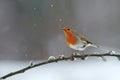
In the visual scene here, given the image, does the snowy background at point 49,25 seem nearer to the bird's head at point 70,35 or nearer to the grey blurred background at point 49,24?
the grey blurred background at point 49,24

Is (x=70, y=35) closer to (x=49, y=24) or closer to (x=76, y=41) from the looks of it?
(x=76, y=41)

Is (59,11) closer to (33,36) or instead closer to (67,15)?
(67,15)

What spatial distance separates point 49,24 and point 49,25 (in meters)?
0.06

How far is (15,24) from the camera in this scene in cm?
1108

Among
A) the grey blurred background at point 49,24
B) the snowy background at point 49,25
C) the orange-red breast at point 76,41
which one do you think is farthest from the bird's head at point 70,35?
the grey blurred background at point 49,24

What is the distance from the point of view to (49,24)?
1116 cm

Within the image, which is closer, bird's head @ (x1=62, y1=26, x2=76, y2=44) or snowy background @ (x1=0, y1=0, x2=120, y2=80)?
bird's head @ (x1=62, y1=26, x2=76, y2=44)

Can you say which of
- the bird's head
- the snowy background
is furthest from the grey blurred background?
the bird's head

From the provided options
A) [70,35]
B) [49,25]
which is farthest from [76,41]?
[49,25]

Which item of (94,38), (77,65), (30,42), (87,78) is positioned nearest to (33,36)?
(30,42)

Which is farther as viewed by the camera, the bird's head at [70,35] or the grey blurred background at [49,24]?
the grey blurred background at [49,24]

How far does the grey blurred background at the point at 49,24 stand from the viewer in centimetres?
979

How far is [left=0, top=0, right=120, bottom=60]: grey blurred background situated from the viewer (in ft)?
32.1

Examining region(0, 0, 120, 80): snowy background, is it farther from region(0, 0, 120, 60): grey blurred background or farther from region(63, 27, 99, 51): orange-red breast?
region(63, 27, 99, 51): orange-red breast
